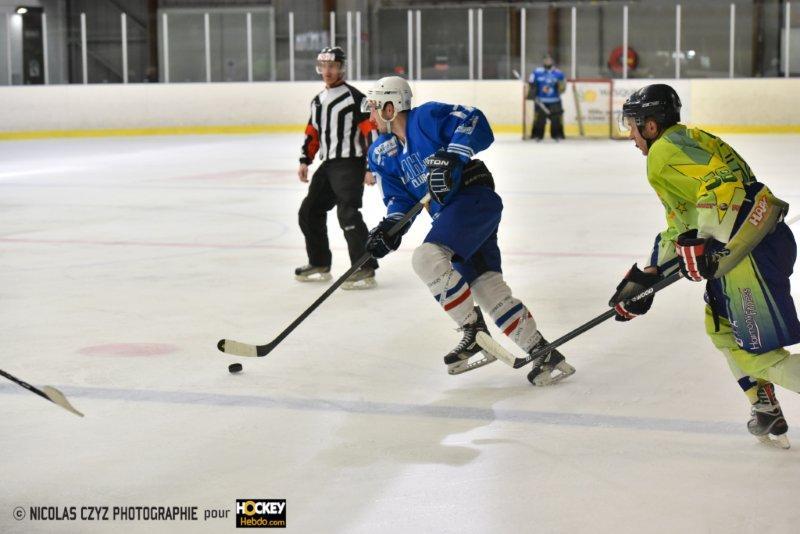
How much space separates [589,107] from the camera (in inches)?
718

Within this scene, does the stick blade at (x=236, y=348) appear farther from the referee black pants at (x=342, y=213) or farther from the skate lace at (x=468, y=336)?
the referee black pants at (x=342, y=213)

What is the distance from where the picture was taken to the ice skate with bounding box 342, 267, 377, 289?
5.87m

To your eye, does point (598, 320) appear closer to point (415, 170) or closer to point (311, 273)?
point (415, 170)

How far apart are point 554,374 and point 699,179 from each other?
120 centimetres

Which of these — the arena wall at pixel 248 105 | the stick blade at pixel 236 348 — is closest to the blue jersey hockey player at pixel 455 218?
the stick blade at pixel 236 348

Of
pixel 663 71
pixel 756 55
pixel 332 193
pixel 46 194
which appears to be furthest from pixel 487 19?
pixel 332 193

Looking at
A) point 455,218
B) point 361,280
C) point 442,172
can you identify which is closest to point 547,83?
point 361,280

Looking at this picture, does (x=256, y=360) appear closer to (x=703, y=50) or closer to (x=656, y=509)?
(x=656, y=509)

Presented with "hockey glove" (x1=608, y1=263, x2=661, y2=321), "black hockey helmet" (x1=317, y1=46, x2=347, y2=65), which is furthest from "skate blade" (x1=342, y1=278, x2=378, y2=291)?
"hockey glove" (x1=608, y1=263, x2=661, y2=321)

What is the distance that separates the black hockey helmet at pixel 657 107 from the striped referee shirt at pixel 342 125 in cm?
302

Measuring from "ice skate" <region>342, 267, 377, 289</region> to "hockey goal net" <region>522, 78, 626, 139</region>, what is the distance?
12.4 m

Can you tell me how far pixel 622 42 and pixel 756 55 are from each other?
6.72ft

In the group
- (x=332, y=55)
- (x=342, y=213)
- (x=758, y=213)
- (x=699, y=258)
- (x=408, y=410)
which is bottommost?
(x=408, y=410)

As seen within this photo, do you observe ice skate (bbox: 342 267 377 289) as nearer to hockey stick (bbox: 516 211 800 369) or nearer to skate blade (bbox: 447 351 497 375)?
skate blade (bbox: 447 351 497 375)
